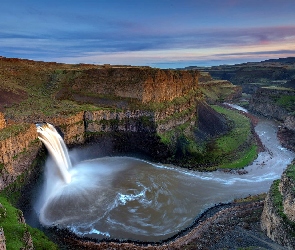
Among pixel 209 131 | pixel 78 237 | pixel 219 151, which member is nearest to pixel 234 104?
pixel 209 131

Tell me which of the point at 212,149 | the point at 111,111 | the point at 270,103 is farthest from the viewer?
the point at 270,103

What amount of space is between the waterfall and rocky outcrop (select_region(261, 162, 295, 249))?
19.8 metres

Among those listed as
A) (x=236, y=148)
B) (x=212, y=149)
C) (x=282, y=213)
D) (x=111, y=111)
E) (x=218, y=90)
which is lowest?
(x=236, y=148)

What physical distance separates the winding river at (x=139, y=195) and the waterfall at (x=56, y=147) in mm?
1146

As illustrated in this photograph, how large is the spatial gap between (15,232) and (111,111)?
89.7 feet

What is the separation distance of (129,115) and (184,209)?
1860 centimetres

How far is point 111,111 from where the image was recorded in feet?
138

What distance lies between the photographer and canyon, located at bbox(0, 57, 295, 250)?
37.6 metres

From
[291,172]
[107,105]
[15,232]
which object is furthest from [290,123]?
[15,232]

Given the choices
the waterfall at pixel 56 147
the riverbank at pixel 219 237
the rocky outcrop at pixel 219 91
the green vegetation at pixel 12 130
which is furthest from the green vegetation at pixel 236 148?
the rocky outcrop at pixel 219 91

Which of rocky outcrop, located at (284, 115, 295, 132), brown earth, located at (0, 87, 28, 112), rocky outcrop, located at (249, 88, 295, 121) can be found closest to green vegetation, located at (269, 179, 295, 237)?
brown earth, located at (0, 87, 28, 112)

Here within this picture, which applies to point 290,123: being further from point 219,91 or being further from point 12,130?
point 12,130

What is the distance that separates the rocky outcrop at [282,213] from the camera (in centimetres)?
1914

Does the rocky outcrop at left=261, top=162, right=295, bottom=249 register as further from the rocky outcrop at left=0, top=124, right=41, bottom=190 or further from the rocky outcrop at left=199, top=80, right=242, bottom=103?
the rocky outcrop at left=199, top=80, right=242, bottom=103
